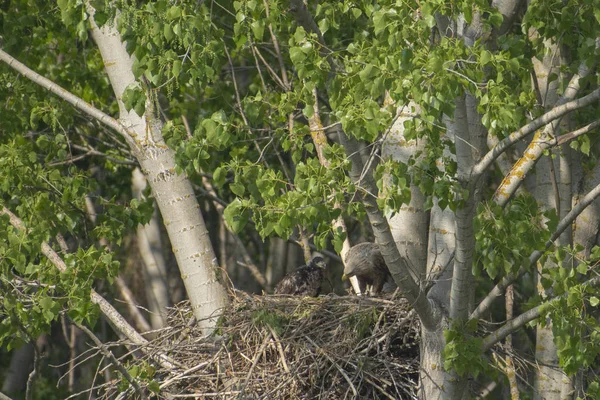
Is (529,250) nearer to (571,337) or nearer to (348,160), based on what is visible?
(571,337)

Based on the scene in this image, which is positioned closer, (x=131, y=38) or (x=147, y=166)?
(x=131, y=38)

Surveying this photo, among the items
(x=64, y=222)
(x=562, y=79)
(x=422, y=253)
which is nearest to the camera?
(x=562, y=79)

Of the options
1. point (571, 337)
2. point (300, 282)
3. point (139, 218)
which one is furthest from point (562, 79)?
point (139, 218)

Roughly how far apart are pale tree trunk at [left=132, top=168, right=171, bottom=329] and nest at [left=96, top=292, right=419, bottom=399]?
18.0 feet

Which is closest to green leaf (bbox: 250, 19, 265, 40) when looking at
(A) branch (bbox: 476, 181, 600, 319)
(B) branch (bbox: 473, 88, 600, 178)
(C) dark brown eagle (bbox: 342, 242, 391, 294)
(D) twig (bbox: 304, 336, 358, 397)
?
(B) branch (bbox: 473, 88, 600, 178)

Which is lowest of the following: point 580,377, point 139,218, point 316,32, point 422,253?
point 580,377

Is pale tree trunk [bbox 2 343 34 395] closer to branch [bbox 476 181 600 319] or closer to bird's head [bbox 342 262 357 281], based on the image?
bird's head [bbox 342 262 357 281]

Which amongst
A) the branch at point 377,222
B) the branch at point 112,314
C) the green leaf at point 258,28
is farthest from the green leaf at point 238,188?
the branch at point 112,314

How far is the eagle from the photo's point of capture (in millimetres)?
9141

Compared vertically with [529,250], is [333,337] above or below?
below

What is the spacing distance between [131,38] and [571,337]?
2.96m

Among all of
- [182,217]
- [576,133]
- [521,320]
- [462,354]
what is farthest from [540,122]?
[182,217]

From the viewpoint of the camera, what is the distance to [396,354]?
7.57 m

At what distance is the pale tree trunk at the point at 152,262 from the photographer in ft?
44.3
